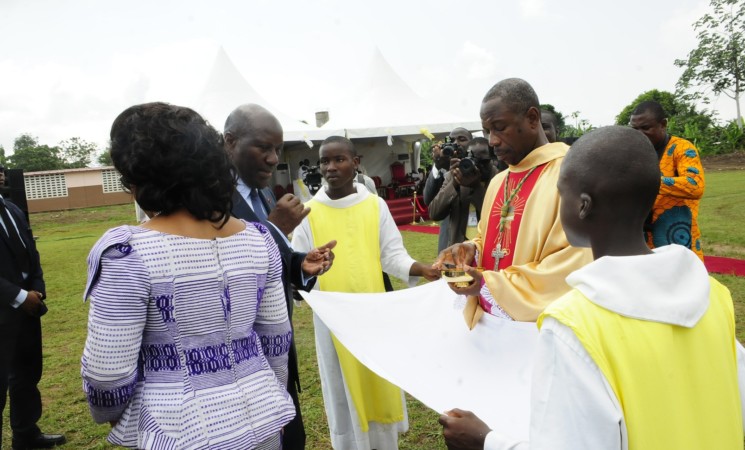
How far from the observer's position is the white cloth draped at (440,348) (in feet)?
8.44

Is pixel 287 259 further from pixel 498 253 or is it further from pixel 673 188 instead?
pixel 673 188

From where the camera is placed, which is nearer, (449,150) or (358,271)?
(358,271)

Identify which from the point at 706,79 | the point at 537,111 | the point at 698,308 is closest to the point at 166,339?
the point at 698,308

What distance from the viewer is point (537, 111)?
2.98 m

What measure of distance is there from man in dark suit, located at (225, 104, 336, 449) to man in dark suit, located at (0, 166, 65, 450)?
2.32 meters

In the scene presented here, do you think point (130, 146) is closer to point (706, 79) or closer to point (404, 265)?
point (404, 265)

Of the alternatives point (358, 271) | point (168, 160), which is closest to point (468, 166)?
point (358, 271)

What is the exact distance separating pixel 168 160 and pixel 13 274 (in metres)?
3.33

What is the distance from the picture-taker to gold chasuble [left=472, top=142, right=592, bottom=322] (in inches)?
99.6

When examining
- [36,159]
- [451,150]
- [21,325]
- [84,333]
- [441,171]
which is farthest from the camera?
[36,159]

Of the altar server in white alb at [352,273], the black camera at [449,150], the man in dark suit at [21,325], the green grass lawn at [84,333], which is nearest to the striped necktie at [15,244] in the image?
the man in dark suit at [21,325]

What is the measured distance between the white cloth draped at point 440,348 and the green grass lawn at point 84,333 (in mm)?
1177

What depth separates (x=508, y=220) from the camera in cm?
307

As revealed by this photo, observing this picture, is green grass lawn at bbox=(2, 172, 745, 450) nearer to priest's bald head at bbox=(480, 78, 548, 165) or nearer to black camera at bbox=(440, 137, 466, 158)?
priest's bald head at bbox=(480, 78, 548, 165)
